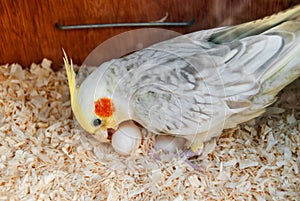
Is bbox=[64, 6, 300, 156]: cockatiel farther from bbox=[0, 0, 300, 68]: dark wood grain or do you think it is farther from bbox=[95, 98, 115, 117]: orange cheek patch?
bbox=[0, 0, 300, 68]: dark wood grain

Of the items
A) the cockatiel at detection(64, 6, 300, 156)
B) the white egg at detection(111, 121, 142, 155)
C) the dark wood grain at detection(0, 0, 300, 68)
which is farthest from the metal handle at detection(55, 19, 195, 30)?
the white egg at detection(111, 121, 142, 155)

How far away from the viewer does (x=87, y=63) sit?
157cm

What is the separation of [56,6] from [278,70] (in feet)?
2.46

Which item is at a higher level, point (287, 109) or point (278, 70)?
point (278, 70)

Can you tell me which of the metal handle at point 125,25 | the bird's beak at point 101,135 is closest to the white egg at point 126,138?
the bird's beak at point 101,135

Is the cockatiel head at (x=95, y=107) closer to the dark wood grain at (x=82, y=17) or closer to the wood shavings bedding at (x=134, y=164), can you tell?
the wood shavings bedding at (x=134, y=164)

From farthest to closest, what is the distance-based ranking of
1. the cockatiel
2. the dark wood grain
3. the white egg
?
the dark wood grain < the white egg < the cockatiel

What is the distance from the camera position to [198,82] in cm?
126

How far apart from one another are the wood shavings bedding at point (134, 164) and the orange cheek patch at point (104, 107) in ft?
0.51

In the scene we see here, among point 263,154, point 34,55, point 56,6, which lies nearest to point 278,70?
point 263,154

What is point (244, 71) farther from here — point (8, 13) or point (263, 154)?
point (8, 13)

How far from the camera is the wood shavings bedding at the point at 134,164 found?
51.4 inches

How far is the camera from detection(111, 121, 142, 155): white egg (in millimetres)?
1357

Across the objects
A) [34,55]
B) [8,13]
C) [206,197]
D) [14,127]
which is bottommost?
[206,197]
